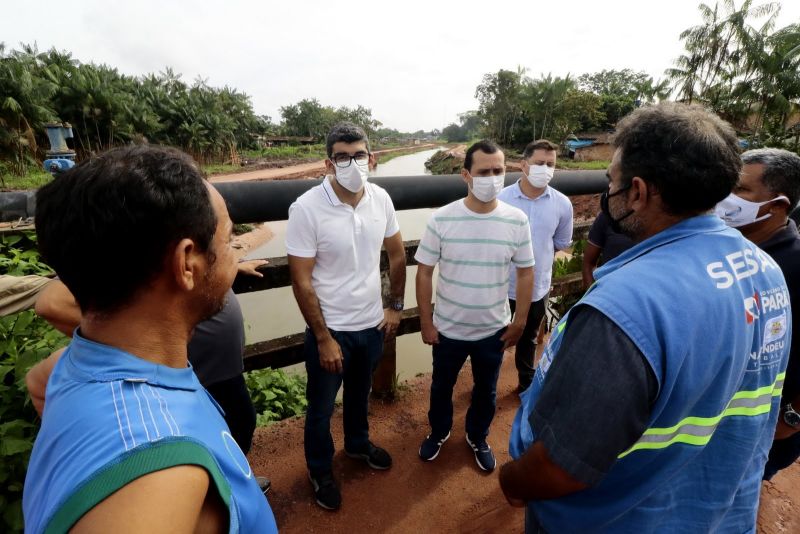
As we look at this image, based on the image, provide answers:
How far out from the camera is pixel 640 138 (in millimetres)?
1049

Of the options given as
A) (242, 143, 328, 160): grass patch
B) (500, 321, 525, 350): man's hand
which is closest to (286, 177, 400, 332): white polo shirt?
(500, 321, 525, 350): man's hand

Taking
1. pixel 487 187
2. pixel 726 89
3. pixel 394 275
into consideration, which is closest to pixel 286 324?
pixel 394 275

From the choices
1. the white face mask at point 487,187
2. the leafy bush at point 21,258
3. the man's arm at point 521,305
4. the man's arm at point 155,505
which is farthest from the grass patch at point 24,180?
the man's arm at point 155,505

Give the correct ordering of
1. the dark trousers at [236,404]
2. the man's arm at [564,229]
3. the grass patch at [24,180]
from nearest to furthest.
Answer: the dark trousers at [236,404] → the man's arm at [564,229] → the grass patch at [24,180]

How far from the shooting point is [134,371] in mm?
707

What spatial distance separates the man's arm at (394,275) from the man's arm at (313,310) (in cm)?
33

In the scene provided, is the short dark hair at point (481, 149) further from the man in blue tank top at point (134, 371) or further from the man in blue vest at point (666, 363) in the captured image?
the man in blue tank top at point (134, 371)

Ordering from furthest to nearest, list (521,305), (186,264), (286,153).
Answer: (286,153)
(521,305)
(186,264)

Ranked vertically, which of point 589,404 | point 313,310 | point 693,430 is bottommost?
point 313,310

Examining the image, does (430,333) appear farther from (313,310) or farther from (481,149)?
(481,149)

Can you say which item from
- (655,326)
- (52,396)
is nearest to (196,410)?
(52,396)

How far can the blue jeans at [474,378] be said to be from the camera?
2.34 m

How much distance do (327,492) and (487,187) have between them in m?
1.90

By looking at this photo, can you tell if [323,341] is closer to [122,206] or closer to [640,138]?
[122,206]
